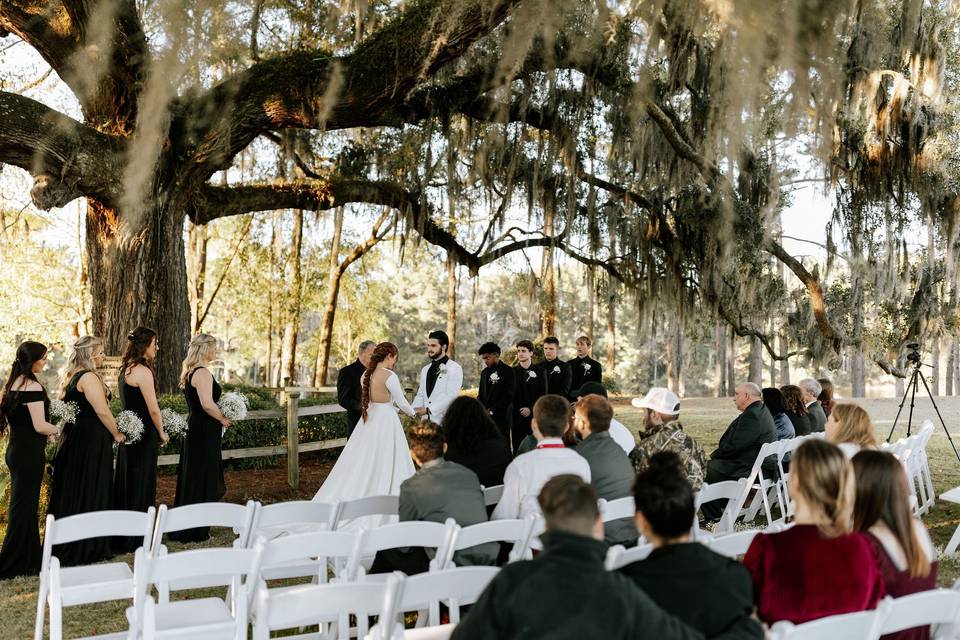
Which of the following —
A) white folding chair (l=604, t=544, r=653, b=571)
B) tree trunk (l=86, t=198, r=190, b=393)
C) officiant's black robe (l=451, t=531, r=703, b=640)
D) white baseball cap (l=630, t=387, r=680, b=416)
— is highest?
tree trunk (l=86, t=198, r=190, b=393)

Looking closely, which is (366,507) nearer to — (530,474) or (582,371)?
(530,474)

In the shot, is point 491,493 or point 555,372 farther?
point 555,372

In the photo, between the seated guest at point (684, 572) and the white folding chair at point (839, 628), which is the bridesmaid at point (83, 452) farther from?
the white folding chair at point (839, 628)

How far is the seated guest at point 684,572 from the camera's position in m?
2.31

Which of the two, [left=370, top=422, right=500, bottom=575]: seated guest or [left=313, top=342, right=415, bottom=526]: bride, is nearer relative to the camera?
[left=370, top=422, right=500, bottom=575]: seated guest

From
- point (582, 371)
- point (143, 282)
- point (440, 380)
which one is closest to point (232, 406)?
point (440, 380)

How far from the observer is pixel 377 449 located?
6.68 meters

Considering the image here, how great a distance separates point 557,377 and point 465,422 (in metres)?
4.76

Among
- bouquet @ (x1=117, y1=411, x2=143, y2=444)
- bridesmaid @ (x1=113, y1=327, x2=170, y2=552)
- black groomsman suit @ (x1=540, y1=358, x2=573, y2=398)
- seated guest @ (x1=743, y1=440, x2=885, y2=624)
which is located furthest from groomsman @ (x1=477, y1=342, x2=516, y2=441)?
seated guest @ (x1=743, y1=440, x2=885, y2=624)

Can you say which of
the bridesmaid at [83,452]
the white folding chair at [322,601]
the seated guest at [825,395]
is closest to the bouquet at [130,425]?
the bridesmaid at [83,452]

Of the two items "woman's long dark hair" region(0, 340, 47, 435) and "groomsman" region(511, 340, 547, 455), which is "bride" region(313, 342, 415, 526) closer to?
"woman's long dark hair" region(0, 340, 47, 435)

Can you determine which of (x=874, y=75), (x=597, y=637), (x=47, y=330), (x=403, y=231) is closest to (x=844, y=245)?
(x=874, y=75)

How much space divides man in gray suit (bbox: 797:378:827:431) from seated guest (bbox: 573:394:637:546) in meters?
3.91

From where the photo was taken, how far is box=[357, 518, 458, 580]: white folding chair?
335 centimetres
